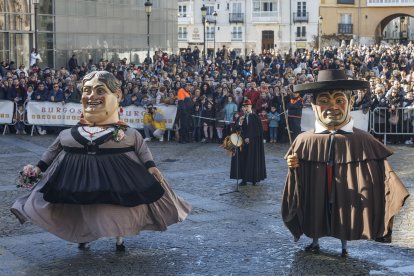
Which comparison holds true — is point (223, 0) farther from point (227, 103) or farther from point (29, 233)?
point (29, 233)

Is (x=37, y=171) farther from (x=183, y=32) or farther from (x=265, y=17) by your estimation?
(x=183, y=32)

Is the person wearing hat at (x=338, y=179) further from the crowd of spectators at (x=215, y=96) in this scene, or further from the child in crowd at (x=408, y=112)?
the child in crowd at (x=408, y=112)

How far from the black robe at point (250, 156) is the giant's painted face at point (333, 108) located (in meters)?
5.08

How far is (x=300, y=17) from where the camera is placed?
70062mm

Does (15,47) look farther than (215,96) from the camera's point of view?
Yes

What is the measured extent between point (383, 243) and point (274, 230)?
158cm

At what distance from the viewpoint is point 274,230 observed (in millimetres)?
10617

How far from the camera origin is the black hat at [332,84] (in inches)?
362

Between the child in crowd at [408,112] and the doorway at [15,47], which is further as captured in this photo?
the doorway at [15,47]

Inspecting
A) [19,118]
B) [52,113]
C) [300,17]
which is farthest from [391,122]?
[300,17]

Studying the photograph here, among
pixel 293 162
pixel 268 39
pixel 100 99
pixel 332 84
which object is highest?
pixel 268 39

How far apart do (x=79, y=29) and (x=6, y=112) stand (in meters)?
14.2

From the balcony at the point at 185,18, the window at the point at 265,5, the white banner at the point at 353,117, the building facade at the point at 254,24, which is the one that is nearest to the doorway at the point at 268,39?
the building facade at the point at 254,24

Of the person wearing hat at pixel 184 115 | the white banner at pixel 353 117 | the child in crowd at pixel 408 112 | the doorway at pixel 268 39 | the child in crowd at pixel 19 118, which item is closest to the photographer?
the child in crowd at pixel 408 112
